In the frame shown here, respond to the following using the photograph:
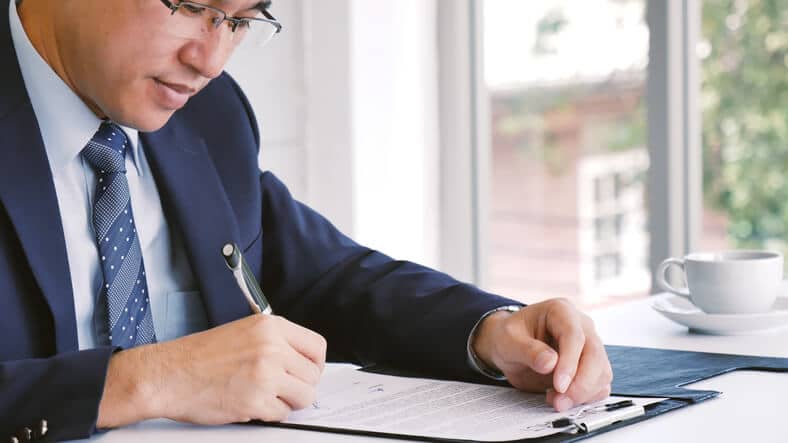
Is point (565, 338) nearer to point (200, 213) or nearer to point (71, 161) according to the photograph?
point (200, 213)

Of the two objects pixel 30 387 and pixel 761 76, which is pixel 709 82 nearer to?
pixel 761 76

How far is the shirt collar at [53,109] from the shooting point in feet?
4.82

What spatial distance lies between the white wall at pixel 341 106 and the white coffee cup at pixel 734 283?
170 centimetres

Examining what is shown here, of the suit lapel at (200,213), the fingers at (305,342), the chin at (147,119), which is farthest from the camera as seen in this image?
the suit lapel at (200,213)

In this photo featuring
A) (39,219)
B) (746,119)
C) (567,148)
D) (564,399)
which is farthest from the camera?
(567,148)

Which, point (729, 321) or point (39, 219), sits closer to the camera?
point (39, 219)

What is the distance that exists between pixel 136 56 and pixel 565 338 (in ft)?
2.06

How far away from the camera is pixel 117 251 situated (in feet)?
4.80

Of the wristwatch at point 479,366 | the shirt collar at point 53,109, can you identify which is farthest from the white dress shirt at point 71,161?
the wristwatch at point 479,366

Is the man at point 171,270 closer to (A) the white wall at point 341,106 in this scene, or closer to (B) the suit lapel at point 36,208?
(B) the suit lapel at point 36,208

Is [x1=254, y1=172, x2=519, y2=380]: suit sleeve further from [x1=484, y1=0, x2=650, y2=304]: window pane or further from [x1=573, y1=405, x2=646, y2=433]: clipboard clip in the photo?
[x1=484, y1=0, x2=650, y2=304]: window pane

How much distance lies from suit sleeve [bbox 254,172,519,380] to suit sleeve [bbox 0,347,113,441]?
18.8 inches

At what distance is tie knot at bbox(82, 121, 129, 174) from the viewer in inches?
58.4

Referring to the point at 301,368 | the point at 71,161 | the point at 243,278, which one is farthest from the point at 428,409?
the point at 71,161
